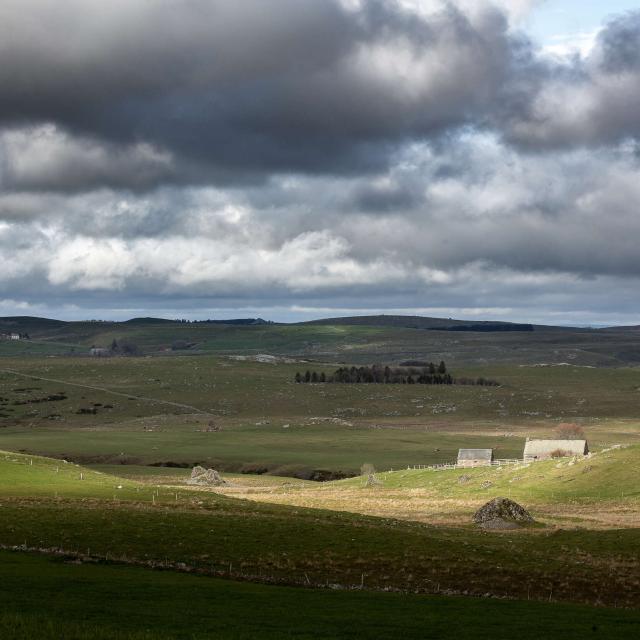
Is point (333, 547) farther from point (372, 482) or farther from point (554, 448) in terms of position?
point (554, 448)

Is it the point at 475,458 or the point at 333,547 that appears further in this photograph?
the point at 475,458

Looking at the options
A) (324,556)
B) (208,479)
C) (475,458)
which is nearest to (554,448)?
(475,458)

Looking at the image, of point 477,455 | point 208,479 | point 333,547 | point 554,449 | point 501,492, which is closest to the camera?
point 333,547

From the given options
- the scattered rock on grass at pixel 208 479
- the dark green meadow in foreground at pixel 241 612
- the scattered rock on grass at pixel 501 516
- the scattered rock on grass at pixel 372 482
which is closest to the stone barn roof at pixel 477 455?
the scattered rock on grass at pixel 372 482

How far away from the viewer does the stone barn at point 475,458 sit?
11475 cm

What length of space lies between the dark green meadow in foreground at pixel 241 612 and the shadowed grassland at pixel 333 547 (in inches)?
207

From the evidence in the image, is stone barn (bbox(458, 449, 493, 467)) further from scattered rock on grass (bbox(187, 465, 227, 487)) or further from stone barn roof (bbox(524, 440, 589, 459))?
scattered rock on grass (bbox(187, 465, 227, 487))

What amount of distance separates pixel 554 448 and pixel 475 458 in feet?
31.9

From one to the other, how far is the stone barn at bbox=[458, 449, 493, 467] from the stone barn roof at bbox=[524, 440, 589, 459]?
15.3 feet

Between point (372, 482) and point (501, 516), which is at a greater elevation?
point (501, 516)

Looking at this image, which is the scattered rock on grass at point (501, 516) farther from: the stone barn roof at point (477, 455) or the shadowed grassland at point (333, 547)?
the stone barn roof at point (477, 455)

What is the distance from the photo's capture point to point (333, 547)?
162ft

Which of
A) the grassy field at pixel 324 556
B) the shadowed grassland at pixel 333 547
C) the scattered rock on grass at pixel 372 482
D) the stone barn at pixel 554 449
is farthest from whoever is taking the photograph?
the stone barn at pixel 554 449

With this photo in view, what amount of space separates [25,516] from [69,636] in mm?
32632
